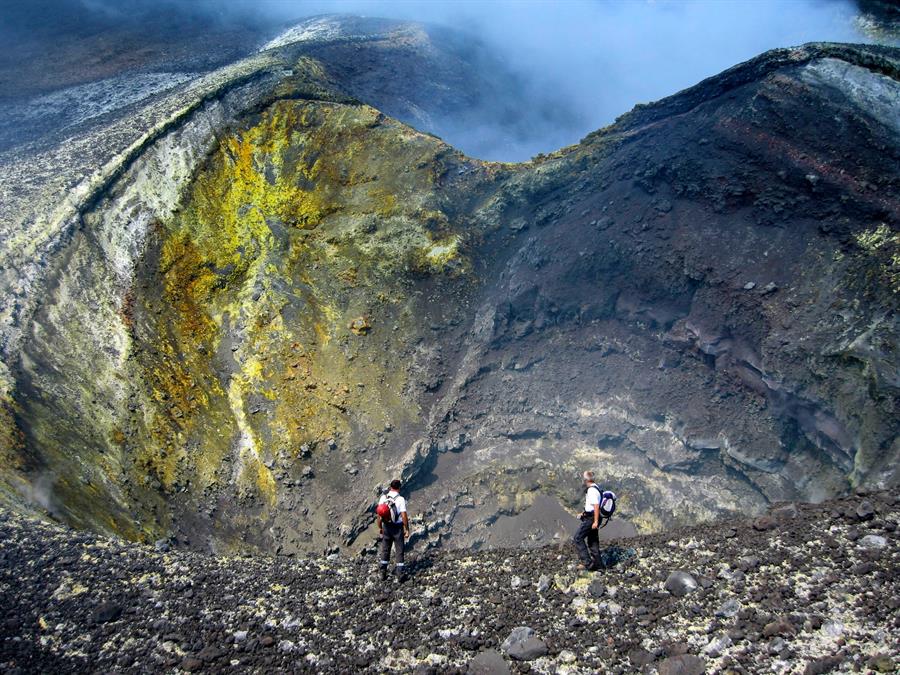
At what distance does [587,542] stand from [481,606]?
72.2 inches

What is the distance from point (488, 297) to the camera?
59.3ft

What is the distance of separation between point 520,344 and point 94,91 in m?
19.4

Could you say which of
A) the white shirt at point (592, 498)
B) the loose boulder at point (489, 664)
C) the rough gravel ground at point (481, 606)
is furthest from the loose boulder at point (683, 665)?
the white shirt at point (592, 498)

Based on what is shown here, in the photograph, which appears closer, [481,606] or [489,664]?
[489,664]

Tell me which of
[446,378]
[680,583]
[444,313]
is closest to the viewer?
[680,583]

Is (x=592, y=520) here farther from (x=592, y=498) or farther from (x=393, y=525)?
(x=393, y=525)

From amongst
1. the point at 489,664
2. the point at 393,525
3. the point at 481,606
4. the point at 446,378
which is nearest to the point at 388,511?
the point at 393,525

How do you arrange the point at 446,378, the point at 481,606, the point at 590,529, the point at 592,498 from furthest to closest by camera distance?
1. the point at 446,378
2. the point at 590,529
3. the point at 592,498
4. the point at 481,606

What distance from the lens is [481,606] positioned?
26.7ft

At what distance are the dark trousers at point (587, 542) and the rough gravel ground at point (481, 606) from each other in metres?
0.26

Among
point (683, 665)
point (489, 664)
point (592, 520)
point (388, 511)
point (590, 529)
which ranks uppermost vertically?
point (592, 520)

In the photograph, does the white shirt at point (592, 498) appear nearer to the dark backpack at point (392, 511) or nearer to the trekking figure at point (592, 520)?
the trekking figure at point (592, 520)

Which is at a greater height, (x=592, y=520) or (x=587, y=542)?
(x=592, y=520)

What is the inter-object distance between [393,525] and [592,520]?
2.97 metres
